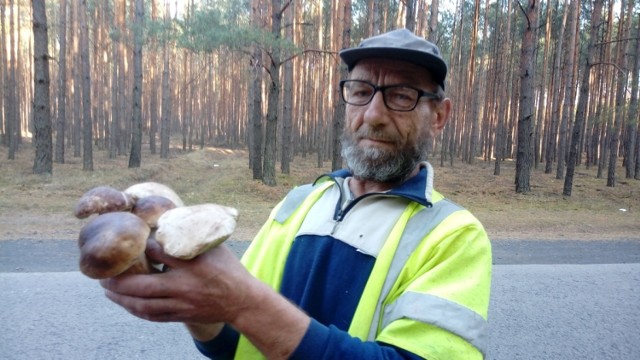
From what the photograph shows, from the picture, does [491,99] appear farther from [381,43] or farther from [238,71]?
[381,43]

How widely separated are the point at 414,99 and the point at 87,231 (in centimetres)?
117

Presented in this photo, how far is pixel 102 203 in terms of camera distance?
1249mm

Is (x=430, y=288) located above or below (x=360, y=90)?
below

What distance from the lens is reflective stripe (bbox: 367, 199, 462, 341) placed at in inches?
57.2

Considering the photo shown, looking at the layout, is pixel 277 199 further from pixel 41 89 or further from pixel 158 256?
pixel 158 256

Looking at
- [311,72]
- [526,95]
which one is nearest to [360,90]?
[526,95]

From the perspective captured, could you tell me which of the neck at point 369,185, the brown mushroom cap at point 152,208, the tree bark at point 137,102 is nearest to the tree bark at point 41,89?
the tree bark at point 137,102

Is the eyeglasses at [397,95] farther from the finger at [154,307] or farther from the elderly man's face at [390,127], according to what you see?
the finger at [154,307]

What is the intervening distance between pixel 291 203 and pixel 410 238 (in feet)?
1.92

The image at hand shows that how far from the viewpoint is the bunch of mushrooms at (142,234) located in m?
1.09

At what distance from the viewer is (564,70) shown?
1059 inches

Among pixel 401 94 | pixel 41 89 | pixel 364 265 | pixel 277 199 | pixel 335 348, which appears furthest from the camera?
pixel 41 89

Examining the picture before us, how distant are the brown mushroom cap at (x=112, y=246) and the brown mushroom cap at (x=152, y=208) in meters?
0.06

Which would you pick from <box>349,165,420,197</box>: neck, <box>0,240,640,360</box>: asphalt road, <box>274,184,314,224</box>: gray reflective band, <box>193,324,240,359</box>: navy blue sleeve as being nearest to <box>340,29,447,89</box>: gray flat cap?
<box>349,165,420,197</box>: neck
